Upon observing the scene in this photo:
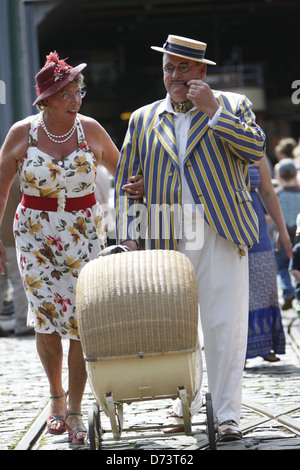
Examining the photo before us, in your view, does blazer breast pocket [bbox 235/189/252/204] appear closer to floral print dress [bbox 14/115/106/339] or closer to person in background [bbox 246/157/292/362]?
floral print dress [bbox 14/115/106/339]

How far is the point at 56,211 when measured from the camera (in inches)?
217

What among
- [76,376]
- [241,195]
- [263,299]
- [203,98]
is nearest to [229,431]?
[76,376]

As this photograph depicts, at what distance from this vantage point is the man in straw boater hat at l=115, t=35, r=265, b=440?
5051mm

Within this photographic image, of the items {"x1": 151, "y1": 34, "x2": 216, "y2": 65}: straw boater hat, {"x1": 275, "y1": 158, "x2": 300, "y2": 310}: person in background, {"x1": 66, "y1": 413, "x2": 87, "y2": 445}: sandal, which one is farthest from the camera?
{"x1": 275, "y1": 158, "x2": 300, "y2": 310}: person in background

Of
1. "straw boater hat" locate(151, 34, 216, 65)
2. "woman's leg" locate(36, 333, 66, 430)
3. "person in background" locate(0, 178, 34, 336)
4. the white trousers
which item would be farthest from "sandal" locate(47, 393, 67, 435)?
"person in background" locate(0, 178, 34, 336)

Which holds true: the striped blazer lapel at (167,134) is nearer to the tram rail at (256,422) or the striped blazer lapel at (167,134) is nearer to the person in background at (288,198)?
the tram rail at (256,422)

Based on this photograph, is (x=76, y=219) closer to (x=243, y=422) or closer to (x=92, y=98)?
(x=243, y=422)

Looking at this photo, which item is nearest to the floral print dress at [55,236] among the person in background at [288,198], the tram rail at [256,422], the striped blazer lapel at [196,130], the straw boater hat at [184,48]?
the tram rail at [256,422]

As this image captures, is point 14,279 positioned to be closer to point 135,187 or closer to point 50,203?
point 50,203

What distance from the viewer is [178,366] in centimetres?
434

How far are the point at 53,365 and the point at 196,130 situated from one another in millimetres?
1652

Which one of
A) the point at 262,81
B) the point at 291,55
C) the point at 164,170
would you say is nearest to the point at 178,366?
the point at 164,170

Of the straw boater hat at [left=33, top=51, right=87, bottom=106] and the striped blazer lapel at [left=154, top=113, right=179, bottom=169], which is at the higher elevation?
the straw boater hat at [left=33, top=51, right=87, bottom=106]
